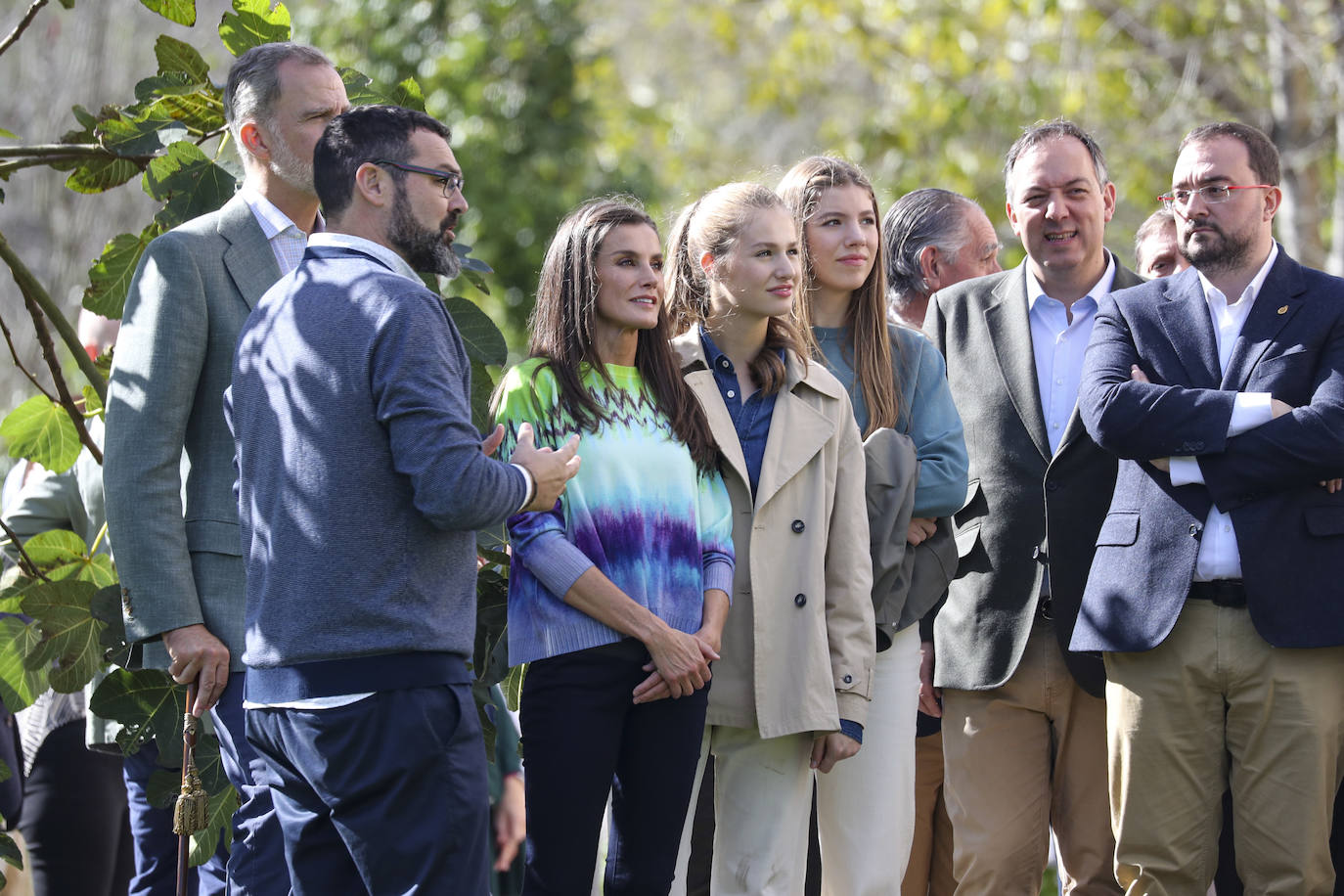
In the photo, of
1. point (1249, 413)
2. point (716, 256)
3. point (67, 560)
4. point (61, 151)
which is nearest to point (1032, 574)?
point (1249, 413)

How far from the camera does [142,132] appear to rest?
3762 mm

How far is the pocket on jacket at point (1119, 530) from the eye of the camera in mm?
3828

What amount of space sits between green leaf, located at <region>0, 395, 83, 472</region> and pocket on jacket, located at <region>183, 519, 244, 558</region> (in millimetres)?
870

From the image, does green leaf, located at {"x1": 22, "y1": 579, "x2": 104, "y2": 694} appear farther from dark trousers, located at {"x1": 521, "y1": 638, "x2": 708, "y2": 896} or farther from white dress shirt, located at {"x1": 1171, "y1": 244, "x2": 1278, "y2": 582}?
white dress shirt, located at {"x1": 1171, "y1": 244, "x2": 1278, "y2": 582}

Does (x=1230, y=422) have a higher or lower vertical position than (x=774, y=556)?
higher

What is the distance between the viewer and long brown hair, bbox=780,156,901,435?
4.00 metres

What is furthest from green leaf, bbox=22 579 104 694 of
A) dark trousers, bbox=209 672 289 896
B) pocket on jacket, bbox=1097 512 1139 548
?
pocket on jacket, bbox=1097 512 1139 548

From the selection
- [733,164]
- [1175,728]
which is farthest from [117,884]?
[733,164]

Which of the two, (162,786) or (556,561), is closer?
(556,561)

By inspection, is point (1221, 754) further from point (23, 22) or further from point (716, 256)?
point (23, 22)

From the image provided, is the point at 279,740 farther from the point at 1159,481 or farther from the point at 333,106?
the point at 1159,481

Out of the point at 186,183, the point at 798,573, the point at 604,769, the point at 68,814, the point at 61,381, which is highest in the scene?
the point at 186,183

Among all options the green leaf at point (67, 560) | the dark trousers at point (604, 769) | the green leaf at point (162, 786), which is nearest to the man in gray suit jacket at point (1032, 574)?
the dark trousers at point (604, 769)

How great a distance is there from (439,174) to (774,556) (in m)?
1.22
